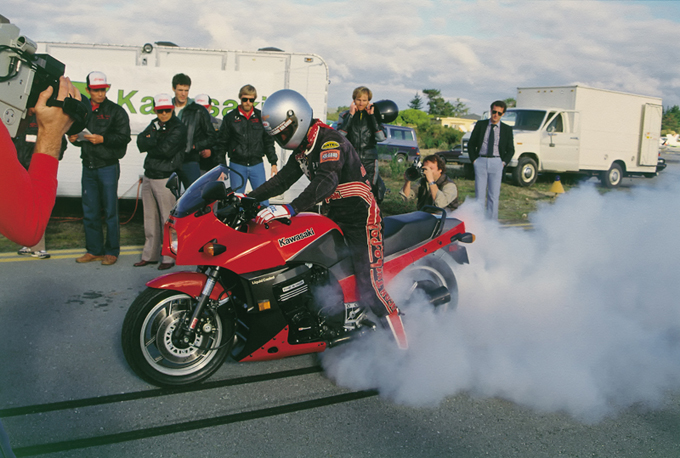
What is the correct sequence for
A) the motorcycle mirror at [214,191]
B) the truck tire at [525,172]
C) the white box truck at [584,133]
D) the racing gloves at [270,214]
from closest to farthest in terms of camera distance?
the racing gloves at [270,214] < the motorcycle mirror at [214,191] < the truck tire at [525,172] < the white box truck at [584,133]

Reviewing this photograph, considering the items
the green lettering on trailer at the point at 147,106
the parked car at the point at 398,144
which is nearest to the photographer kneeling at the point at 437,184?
the green lettering on trailer at the point at 147,106

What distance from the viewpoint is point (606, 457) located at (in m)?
3.09

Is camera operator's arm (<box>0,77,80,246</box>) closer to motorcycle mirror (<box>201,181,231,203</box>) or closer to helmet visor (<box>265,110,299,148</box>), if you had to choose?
motorcycle mirror (<box>201,181,231,203</box>)

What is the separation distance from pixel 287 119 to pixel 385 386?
1.93m

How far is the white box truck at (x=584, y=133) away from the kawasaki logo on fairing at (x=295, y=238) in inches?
550

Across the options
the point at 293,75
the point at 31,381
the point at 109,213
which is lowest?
the point at 31,381

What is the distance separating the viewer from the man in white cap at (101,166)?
22.5 feet

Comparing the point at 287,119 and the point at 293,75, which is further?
the point at 293,75

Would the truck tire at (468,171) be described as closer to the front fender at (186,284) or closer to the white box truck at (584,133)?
the white box truck at (584,133)

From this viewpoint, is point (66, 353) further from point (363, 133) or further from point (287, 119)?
point (363, 133)

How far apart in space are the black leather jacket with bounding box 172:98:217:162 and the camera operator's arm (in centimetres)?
584

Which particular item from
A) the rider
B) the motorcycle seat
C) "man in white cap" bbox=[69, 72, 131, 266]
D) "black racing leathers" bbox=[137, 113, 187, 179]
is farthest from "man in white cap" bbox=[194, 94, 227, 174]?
the rider

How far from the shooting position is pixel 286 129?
3.68 meters

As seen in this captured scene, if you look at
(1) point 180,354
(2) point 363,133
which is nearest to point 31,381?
(1) point 180,354
